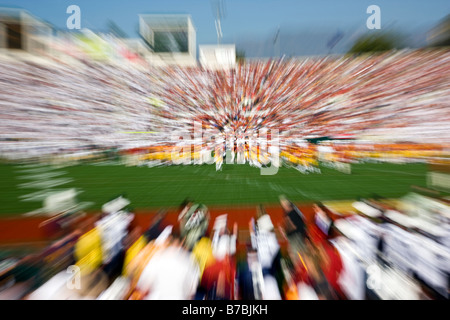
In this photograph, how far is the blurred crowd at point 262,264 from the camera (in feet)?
3.17

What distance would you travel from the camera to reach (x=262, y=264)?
1.14 metres

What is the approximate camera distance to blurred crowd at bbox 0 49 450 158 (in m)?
1.80

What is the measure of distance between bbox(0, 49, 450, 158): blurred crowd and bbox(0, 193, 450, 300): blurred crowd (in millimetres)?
995

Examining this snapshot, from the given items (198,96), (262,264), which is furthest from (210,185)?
(262,264)

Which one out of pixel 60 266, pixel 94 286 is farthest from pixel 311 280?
pixel 60 266

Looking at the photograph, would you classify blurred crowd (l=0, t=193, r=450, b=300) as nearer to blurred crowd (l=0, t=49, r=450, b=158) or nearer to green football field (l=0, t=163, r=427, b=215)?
blurred crowd (l=0, t=49, r=450, b=158)

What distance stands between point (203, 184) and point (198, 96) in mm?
1583

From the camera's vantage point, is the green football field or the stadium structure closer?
the stadium structure

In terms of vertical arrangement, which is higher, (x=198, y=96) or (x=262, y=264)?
(x=198, y=96)

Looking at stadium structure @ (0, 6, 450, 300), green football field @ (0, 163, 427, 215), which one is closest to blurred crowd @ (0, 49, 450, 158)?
stadium structure @ (0, 6, 450, 300)

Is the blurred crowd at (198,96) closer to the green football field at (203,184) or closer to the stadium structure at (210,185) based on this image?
the stadium structure at (210,185)

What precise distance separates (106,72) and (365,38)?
2.13m

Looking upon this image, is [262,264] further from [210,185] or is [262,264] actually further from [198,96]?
[210,185]

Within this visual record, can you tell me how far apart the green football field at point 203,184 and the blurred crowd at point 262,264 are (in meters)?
1.96
